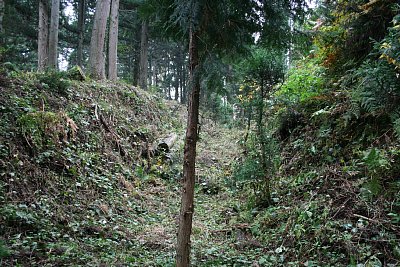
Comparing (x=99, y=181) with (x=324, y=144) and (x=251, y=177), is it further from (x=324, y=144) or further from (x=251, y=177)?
(x=324, y=144)

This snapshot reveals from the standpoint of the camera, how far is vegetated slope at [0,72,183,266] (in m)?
4.38

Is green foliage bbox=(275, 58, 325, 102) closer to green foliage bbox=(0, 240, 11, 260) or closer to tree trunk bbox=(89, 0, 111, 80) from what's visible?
green foliage bbox=(0, 240, 11, 260)

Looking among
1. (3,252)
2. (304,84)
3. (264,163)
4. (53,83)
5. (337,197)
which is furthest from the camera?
(304,84)

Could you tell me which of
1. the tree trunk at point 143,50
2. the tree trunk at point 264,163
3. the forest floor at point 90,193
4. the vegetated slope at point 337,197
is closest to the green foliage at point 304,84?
the vegetated slope at point 337,197

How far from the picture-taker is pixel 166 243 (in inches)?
211

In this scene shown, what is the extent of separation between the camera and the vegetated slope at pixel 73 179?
4.38 metres

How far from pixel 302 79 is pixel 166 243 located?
608cm

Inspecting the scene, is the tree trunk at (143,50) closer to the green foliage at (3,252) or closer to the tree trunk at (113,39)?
the tree trunk at (113,39)

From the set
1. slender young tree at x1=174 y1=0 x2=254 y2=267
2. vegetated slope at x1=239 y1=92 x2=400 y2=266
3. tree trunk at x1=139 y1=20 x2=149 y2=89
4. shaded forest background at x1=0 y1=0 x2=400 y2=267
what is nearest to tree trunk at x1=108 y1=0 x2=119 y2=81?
tree trunk at x1=139 y1=20 x2=149 y2=89

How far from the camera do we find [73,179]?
20.0 ft

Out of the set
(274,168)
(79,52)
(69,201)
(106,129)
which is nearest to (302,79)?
(274,168)

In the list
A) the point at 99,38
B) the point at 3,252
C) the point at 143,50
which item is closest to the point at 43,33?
the point at 99,38

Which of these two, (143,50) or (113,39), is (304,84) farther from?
(143,50)

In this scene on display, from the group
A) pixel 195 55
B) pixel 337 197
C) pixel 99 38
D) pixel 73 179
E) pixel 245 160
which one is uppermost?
pixel 99 38
